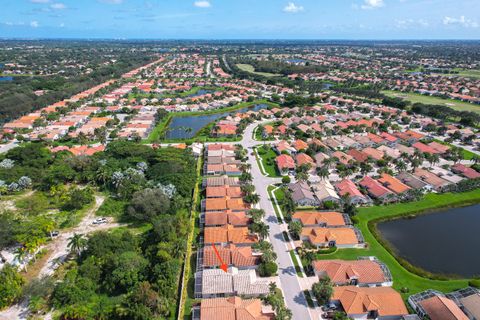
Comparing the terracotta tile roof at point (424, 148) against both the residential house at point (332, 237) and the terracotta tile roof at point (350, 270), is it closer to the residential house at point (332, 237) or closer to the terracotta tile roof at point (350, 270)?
the residential house at point (332, 237)

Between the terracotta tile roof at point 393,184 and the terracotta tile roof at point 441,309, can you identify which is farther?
the terracotta tile roof at point 393,184

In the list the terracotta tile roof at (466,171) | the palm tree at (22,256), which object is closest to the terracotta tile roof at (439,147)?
the terracotta tile roof at (466,171)

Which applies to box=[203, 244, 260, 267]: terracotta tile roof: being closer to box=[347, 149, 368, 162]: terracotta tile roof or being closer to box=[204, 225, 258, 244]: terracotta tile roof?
box=[204, 225, 258, 244]: terracotta tile roof

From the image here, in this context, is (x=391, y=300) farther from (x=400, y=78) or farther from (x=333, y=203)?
(x=400, y=78)

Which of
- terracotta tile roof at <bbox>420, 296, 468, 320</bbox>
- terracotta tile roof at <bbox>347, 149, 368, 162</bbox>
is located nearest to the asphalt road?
terracotta tile roof at <bbox>420, 296, 468, 320</bbox>

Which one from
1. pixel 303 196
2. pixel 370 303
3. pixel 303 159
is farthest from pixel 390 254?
pixel 303 159

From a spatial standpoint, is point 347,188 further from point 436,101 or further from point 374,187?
point 436,101

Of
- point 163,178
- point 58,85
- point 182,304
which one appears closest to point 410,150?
point 163,178
